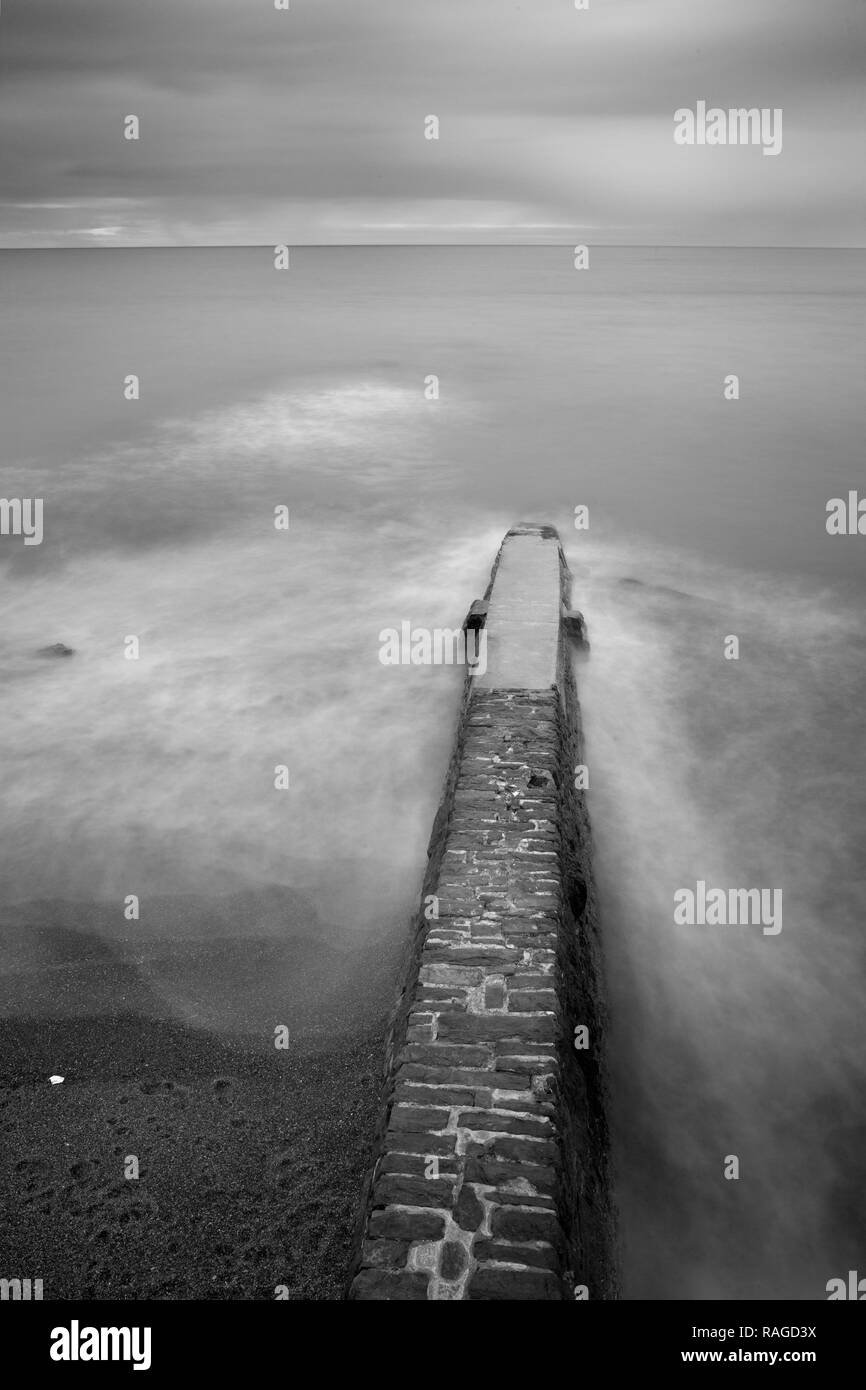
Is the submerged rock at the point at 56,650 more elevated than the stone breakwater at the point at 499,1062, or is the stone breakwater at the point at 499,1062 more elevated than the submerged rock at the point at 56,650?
the submerged rock at the point at 56,650

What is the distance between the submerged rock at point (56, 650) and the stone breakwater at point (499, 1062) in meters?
6.45

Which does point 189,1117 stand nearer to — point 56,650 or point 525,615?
point 525,615

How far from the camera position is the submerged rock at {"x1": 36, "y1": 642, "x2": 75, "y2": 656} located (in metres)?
11.3

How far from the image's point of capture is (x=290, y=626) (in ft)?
40.1

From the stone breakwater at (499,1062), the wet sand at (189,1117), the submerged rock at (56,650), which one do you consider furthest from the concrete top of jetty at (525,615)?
the submerged rock at (56,650)

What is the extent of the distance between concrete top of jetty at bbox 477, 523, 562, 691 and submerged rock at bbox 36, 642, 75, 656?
544cm

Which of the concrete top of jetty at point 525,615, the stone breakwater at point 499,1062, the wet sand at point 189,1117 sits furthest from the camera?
the concrete top of jetty at point 525,615

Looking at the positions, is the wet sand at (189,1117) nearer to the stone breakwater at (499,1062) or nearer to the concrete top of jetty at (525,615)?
the stone breakwater at (499,1062)

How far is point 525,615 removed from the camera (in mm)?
9188

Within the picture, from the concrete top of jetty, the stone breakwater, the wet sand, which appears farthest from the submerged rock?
the stone breakwater

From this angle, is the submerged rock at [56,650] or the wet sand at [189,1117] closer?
the wet sand at [189,1117]

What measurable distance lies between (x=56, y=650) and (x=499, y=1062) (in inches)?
355

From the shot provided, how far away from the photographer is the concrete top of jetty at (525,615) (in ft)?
25.8

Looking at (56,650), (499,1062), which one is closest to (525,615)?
(499,1062)
